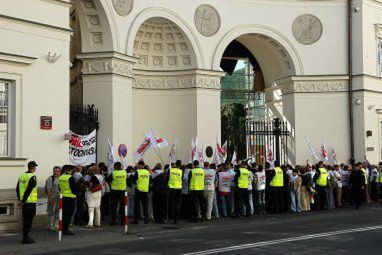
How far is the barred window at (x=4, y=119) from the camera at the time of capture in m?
16.0

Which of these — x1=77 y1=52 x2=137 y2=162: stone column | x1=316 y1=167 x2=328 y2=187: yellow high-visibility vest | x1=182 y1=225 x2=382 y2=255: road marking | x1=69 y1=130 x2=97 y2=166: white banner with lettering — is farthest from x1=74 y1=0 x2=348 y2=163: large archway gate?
x1=182 y1=225 x2=382 y2=255: road marking

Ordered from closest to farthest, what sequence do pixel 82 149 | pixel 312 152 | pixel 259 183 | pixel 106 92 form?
1. pixel 82 149
2. pixel 259 183
3. pixel 106 92
4. pixel 312 152

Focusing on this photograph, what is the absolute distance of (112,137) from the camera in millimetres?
21125

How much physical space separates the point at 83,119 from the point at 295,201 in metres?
7.76

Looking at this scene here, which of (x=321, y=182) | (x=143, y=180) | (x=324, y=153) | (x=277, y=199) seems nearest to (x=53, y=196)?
(x=143, y=180)

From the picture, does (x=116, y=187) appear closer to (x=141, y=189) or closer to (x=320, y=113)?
(x=141, y=189)

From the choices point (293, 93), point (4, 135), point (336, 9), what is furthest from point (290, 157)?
point (4, 135)

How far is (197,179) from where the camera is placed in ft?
59.7

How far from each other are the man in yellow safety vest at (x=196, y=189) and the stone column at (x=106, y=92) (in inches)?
160

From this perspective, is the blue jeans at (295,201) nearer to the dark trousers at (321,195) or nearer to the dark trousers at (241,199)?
the dark trousers at (321,195)

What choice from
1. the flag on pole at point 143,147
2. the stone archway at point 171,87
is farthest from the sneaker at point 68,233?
the stone archway at point 171,87

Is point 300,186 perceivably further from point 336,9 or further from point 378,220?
point 336,9

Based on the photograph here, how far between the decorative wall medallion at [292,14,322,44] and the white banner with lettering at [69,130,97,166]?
42.5ft

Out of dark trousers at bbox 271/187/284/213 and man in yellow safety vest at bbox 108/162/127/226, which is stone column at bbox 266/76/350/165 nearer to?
dark trousers at bbox 271/187/284/213
